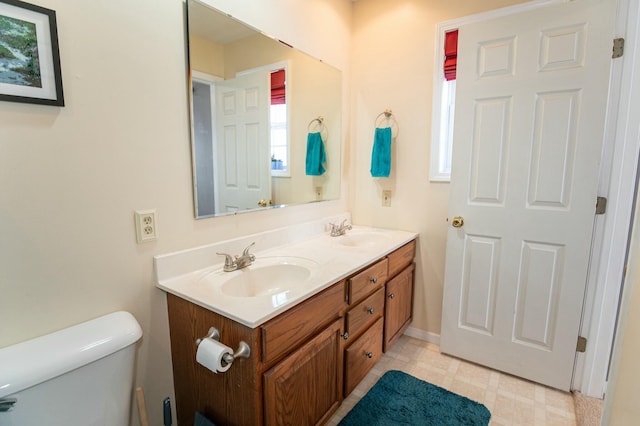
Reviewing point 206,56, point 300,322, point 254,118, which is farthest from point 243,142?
point 300,322

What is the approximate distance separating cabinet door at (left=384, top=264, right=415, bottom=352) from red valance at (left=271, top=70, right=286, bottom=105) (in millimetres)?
1268

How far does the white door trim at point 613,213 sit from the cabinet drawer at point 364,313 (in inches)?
44.0

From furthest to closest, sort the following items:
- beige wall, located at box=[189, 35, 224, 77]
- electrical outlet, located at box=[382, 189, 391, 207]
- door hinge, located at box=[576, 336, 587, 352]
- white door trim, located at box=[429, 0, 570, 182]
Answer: electrical outlet, located at box=[382, 189, 391, 207], white door trim, located at box=[429, 0, 570, 182], door hinge, located at box=[576, 336, 587, 352], beige wall, located at box=[189, 35, 224, 77]

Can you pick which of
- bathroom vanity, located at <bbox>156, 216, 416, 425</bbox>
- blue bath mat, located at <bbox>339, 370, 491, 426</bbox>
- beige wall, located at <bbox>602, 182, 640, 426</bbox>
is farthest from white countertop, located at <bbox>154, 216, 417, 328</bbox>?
beige wall, located at <bbox>602, 182, 640, 426</bbox>

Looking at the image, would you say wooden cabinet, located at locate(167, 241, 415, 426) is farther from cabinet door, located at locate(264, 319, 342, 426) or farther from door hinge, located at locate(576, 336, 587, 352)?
door hinge, located at locate(576, 336, 587, 352)

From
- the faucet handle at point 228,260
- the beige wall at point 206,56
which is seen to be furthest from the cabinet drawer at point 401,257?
the beige wall at point 206,56

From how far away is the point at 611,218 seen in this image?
5.24ft

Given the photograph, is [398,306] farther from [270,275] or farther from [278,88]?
[278,88]

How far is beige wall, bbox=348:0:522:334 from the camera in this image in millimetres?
2109

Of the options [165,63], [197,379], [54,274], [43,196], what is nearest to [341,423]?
[197,379]

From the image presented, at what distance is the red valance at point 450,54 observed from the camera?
2.01m

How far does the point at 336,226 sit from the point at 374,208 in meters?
0.41

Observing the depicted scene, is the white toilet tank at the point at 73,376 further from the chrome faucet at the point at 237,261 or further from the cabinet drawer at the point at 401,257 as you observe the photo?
the cabinet drawer at the point at 401,257

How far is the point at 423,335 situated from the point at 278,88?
199 cm
